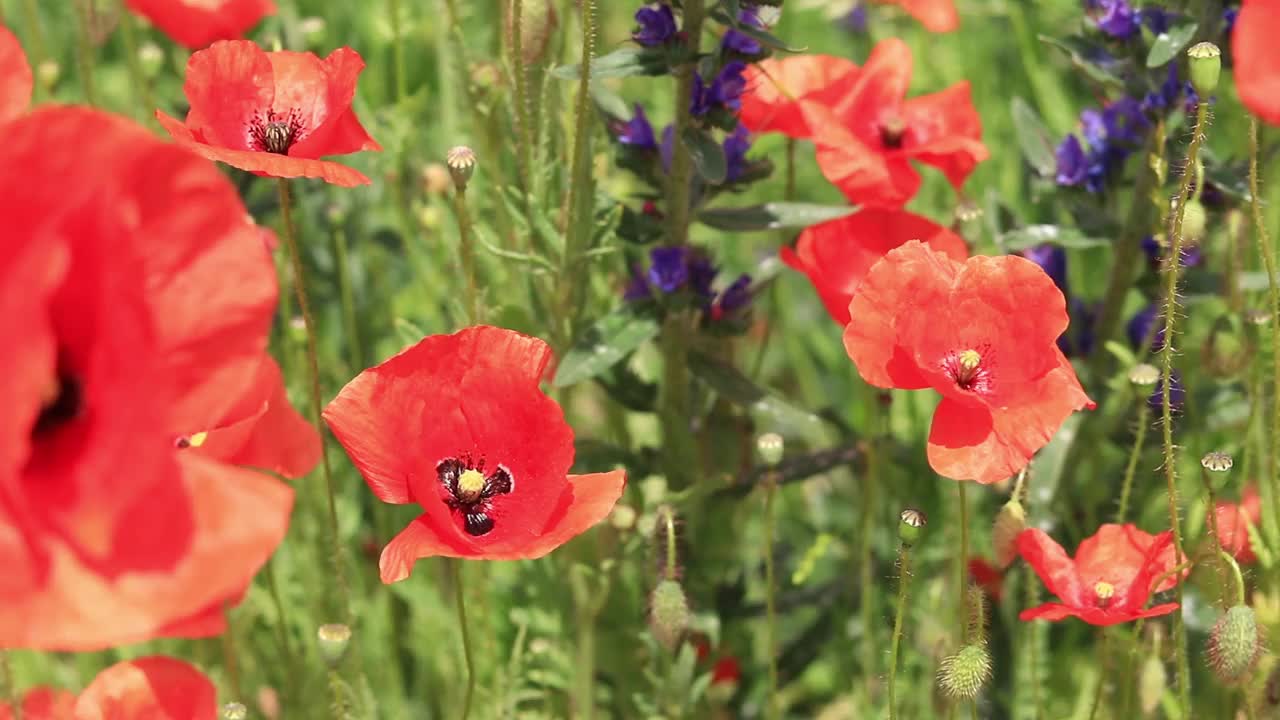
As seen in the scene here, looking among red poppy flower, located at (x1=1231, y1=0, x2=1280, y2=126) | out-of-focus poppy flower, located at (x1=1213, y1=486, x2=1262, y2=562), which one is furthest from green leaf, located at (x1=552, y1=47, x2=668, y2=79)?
out-of-focus poppy flower, located at (x1=1213, y1=486, x2=1262, y2=562)

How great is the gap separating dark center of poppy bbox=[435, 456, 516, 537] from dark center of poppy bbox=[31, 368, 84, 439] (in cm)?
55

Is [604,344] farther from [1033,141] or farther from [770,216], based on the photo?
[1033,141]

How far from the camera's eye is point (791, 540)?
288 centimetres

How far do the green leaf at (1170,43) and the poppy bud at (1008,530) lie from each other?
0.66 m

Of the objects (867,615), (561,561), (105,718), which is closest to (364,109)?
(561,561)

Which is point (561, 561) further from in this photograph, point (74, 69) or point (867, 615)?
point (74, 69)

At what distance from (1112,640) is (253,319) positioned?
4.75ft

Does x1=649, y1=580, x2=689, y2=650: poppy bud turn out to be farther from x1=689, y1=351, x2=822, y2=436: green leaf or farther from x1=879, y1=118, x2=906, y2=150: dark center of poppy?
x1=879, y1=118, x2=906, y2=150: dark center of poppy

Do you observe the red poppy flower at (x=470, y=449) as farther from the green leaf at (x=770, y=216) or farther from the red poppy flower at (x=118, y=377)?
the green leaf at (x=770, y=216)

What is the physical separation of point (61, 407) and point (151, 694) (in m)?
0.46

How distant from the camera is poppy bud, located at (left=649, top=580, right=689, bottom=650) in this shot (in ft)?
6.04

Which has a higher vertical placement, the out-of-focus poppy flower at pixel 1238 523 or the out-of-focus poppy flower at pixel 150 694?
the out-of-focus poppy flower at pixel 150 694

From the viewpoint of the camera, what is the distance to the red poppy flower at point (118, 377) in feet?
3.35

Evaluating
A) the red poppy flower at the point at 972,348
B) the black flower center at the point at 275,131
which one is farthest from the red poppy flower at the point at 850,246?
the black flower center at the point at 275,131
